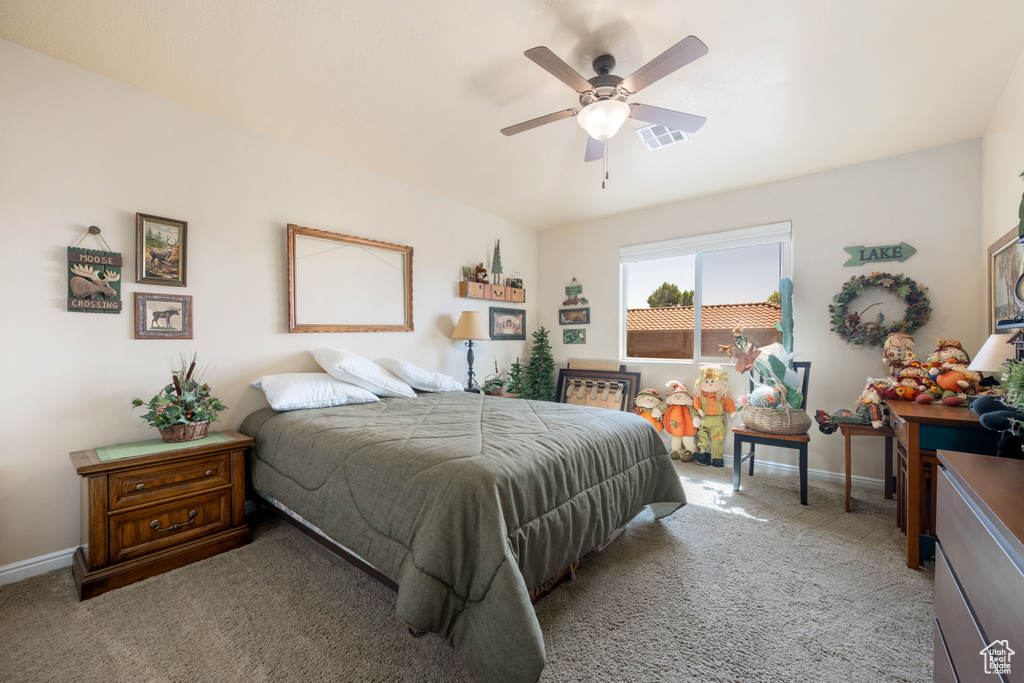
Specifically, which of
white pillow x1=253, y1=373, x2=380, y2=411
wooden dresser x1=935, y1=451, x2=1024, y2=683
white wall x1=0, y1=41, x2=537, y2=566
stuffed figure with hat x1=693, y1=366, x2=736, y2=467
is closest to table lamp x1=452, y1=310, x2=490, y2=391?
white wall x1=0, y1=41, x2=537, y2=566

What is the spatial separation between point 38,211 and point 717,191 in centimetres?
467

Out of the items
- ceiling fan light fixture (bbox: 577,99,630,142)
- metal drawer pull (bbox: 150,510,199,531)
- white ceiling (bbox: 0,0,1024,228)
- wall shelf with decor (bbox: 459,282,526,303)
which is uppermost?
white ceiling (bbox: 0,0,1024,228)

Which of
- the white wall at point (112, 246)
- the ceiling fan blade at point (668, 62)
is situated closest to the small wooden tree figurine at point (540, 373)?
the white wall at point (112, 246)

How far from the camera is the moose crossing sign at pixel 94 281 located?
6.93ft

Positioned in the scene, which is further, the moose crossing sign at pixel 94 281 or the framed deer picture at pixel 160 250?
the framed deer picture at pixel 160 250

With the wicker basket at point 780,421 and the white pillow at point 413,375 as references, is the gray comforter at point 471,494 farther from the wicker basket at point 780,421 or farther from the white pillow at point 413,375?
the wicker basket at point 780,421

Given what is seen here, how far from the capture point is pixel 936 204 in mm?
2984

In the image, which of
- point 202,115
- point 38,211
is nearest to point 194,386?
point 38,211

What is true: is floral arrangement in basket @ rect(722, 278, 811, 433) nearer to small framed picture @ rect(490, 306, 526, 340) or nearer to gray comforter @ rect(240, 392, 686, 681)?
→ gray comforter @ rect(240, 392, 686, 681)

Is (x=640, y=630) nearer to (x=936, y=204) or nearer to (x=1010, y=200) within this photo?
(x=1010, y=200)

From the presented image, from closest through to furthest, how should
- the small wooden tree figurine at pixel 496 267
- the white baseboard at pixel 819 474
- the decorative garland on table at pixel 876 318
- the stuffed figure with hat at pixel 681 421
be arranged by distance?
the decorative garland on table at pixel 876 318
the white baseboard at pixel 819 474
the stuffed figure with hat at pixel 681 421
the small wooden tree figurine at pixel 496 267

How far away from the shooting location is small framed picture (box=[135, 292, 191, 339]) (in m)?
2.32

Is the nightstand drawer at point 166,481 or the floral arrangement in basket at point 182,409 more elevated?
the floral arrangement in basket at point 182,409

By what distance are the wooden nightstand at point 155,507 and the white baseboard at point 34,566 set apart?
17cm
